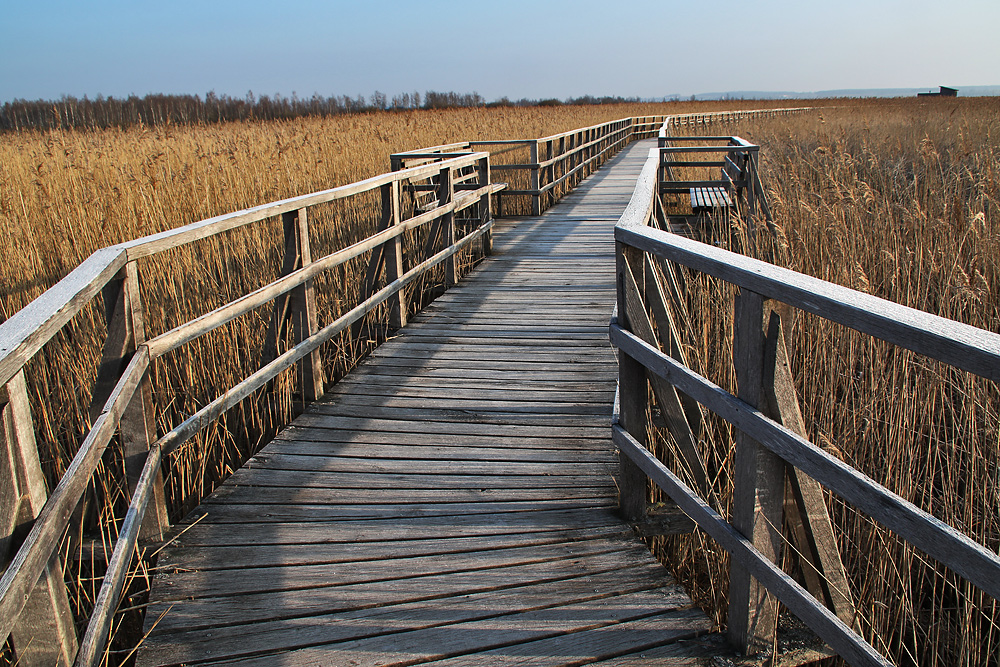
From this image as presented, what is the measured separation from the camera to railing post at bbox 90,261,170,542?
7.84 ft

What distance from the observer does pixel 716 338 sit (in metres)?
3.67

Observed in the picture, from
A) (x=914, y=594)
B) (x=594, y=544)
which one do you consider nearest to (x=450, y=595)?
(x=594, y=544)

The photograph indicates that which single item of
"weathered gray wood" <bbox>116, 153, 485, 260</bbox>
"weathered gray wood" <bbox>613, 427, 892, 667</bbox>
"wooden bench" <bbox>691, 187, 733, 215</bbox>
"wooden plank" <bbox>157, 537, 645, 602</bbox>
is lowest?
"wooden plank" <bbox>157, 537, 645, 602</bbox>

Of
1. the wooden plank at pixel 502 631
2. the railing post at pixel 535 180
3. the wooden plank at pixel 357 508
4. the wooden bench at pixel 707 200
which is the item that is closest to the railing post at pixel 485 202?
the wooden bench at pixel 707 200


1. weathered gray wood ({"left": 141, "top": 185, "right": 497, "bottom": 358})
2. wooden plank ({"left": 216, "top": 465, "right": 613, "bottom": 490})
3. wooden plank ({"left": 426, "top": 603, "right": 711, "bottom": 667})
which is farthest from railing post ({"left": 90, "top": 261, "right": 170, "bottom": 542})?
wooden plank ({"left": 426, "top": 603, "right": 711, "bottom": 667})

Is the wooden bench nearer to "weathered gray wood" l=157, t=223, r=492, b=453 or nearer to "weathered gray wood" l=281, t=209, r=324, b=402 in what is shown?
"weathered gray wood" l=157, t=223, r=492, b=453

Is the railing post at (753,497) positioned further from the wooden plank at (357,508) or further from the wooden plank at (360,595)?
the wooden plank at (357,508)

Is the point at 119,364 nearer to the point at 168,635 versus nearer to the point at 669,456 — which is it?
the point at 168,635

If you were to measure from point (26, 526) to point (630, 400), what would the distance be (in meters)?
1.87

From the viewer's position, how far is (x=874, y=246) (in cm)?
523

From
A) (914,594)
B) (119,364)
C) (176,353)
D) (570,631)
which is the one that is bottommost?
(914,594)

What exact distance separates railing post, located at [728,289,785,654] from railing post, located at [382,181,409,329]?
3.53m

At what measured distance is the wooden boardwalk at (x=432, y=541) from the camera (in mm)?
2107

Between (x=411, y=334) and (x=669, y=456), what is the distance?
2504 mm
